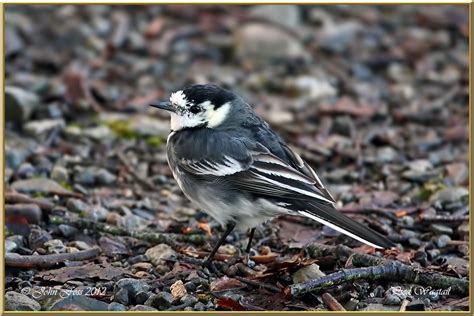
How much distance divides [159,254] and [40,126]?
3.16 m

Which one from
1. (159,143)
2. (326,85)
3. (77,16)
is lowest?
(159,143)

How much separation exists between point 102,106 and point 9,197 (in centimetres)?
300

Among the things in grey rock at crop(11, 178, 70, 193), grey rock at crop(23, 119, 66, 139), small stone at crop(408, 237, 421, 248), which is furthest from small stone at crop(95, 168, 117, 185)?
small stone at crop(408, 237, 421, 248)

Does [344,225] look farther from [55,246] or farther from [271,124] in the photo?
[271,124]

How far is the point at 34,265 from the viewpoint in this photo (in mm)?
6047

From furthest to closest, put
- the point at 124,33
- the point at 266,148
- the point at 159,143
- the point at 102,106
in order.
Result: the point at 124,33 < the point at 102,106 < the point at 159,143 < the point at 266,148

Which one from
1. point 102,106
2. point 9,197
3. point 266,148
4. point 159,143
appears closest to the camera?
point 266,148

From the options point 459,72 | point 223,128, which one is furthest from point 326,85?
point 223,128

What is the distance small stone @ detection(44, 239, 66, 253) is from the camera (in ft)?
20.9

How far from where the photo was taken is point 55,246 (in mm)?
6430

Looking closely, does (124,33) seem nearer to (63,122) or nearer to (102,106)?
(102,106)

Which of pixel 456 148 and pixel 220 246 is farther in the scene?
pixel 456 148

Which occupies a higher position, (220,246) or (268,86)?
(268,86)

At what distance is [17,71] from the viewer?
1037cm
